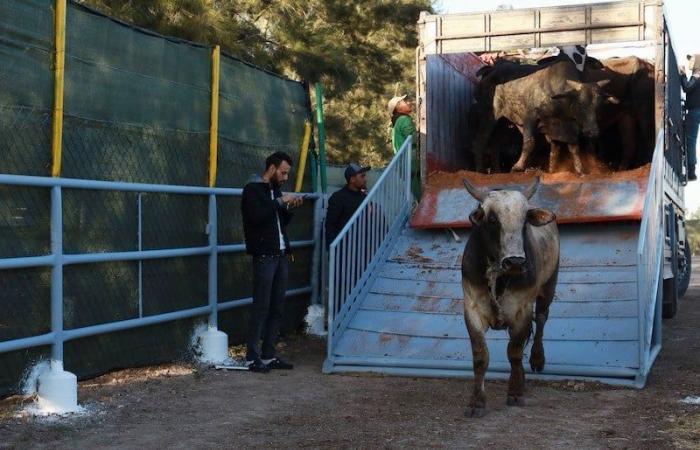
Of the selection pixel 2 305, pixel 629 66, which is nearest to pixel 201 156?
pixel 2 305

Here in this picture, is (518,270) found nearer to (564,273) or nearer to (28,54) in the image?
(564,273)

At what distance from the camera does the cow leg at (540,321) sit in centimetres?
783

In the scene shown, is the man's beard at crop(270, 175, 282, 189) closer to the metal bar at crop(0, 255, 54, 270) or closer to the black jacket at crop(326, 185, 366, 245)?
the black jacket at crop(326, 185, 366, 245)

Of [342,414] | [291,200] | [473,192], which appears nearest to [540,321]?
[473,192]

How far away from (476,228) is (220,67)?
336cm

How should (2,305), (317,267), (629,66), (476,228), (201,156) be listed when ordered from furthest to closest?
(629,66), (317,267), (201,156), (476,228), (2,305)

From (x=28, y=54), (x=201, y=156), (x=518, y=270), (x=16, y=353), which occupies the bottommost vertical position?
(x=16, y=353)

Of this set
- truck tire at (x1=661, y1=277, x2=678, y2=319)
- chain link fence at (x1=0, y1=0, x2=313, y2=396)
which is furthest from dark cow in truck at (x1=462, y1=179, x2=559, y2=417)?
truck tire at (x1=661, y1=277, x2=678, y2=319)

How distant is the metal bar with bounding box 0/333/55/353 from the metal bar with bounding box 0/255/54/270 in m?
0.48

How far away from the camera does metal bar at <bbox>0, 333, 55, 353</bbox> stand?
6.34 m

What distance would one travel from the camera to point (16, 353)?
6531 mm

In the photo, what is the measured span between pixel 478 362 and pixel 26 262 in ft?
10.4

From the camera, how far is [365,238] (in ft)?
32.0

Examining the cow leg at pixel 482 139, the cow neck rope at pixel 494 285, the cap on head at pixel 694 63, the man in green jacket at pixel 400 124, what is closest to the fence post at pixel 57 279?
the cow neck rope at pixel 494 285
